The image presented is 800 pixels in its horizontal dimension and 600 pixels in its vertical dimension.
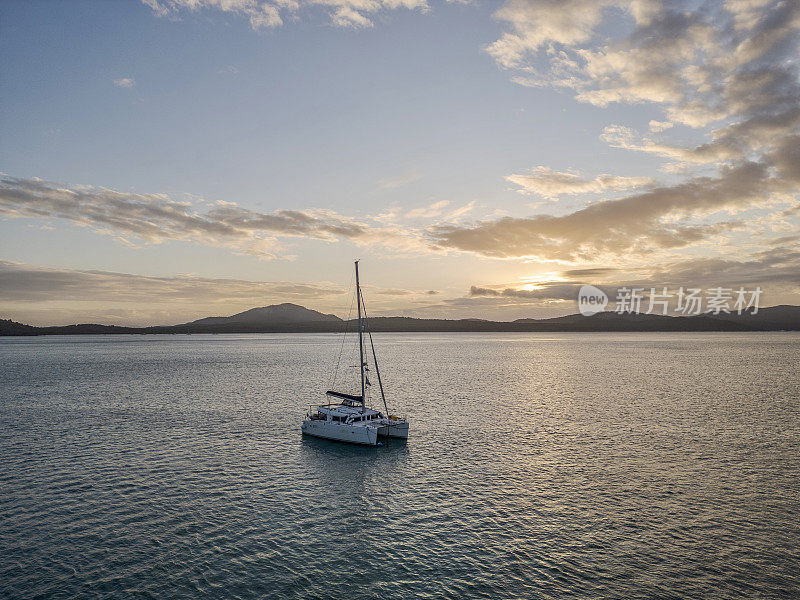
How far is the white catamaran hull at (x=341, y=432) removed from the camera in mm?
54969

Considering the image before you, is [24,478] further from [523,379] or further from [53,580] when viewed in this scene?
[523,379]

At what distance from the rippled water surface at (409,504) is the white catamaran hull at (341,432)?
1.31 metres

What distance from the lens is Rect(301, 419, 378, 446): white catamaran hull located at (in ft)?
180

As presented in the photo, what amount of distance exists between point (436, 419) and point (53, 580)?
168 feet

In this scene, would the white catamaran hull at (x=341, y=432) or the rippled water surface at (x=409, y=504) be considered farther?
the white catamaran hull at (x=341, y=432)

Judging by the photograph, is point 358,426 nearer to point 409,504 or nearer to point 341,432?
point 341,432

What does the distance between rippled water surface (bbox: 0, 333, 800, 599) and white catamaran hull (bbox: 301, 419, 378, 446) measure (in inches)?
51.5

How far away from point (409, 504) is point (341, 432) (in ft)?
68.1

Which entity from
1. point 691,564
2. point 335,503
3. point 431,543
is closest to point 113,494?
point 335,503

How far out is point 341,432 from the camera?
56531 millimetres

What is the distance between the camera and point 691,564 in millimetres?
27484

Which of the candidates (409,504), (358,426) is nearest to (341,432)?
(358,426)

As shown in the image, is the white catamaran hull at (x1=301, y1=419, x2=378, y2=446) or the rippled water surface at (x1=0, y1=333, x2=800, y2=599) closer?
the rippled water surface at (x1=0, y1=333, x2=800, y2=599)

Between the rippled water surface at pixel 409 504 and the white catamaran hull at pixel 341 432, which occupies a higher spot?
the white catamaran hull at pixel 341 432
